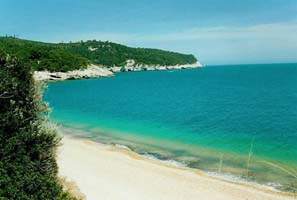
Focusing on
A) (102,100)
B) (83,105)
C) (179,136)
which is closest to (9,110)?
(179,136)

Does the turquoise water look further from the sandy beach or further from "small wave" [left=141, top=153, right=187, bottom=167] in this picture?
the sandy beach

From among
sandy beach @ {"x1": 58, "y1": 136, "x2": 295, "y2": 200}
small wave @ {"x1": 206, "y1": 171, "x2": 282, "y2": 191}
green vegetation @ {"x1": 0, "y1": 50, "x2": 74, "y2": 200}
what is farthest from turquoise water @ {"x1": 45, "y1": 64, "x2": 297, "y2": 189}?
green vegetation @ {"x1": 0, "y1": 50, "x2": 74, "y2": 200}

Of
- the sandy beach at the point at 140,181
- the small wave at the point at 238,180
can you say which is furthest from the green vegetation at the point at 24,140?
the small wave at the point at 238,180

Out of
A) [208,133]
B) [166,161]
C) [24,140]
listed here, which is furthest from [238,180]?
[24,140]

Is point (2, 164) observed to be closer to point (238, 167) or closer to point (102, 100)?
point (238, 167)

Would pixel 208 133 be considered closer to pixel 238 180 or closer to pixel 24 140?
pixel 238 180
